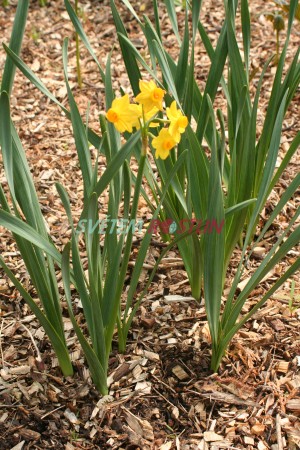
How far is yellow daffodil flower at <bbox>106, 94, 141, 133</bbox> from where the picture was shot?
139 cm

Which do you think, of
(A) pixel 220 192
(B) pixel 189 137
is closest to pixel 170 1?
(B) pixel 189 137

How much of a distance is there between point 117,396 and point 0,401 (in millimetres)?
339

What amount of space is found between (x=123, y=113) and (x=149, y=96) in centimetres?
7

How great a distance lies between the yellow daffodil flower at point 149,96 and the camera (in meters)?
1.40

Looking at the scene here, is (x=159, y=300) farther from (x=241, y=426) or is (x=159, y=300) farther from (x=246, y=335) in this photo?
(x=241, y=426)

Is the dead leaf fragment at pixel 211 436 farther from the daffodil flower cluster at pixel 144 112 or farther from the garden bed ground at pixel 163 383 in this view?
the daffodil flower cluster at pixel 144 112

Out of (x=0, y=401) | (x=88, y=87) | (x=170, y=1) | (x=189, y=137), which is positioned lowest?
(x=0, y=401)

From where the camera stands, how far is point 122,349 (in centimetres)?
194

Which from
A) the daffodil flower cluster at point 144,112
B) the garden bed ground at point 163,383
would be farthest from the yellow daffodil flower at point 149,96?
the garden bed ground at point 163,383

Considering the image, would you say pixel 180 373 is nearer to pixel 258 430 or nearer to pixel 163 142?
pixel 258 430

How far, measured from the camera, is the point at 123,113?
1409 mm

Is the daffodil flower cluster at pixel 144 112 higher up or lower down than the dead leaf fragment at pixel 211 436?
higher up

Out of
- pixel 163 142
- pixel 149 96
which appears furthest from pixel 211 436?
pixel 149 96

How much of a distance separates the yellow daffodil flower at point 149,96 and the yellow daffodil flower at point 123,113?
2cm
